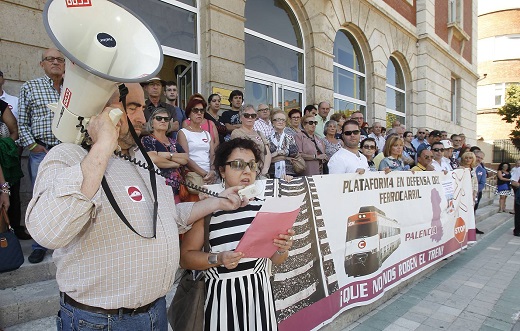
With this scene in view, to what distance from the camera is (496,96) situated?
96.5ft

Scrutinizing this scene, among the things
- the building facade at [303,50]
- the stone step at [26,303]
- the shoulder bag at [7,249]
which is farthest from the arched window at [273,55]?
the stone step at [26,303]

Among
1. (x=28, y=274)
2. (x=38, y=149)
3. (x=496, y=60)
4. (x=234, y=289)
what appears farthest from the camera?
(x=496, y=60)

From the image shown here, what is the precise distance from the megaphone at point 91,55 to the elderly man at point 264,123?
3.69 metres

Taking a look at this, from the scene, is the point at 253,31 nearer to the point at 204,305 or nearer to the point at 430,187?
the point at 430,187

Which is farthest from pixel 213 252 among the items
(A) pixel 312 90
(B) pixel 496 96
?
(B) pixel 496 96

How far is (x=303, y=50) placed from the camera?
8.89 meters

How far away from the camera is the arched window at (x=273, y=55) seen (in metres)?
7.72

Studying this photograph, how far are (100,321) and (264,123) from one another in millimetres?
4290

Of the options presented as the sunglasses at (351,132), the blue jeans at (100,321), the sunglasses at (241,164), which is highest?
the sunglasses at (351,132)

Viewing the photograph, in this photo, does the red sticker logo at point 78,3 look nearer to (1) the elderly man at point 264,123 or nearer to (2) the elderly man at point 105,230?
(2) the elderly man at point 105,230

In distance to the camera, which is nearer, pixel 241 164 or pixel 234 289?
pixel 234 289

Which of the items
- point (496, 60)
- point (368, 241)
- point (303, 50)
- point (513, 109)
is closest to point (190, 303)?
point (368, 241)

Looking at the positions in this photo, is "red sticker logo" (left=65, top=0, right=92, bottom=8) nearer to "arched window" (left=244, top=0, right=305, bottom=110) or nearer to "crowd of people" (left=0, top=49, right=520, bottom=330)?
"crowd of people" (left=0, top=49, right=520, bottom=330)

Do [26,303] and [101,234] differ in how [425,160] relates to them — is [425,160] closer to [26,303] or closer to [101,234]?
[101,234]
